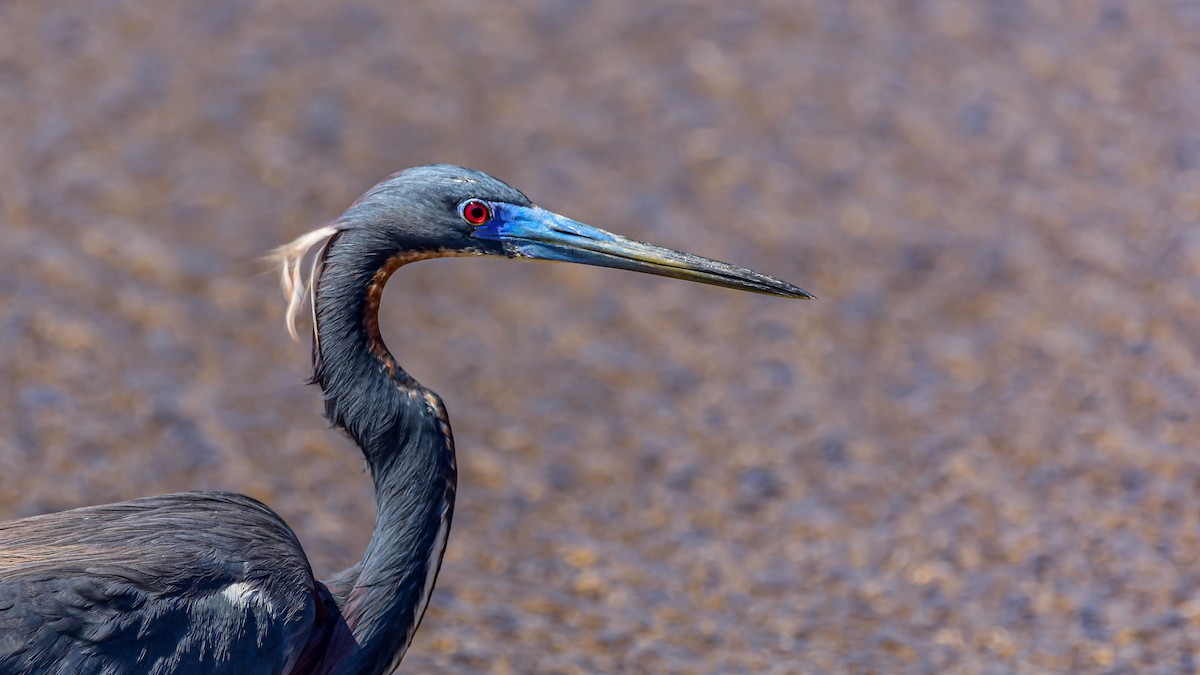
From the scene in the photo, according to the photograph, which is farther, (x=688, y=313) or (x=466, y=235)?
(x=688, y=313)

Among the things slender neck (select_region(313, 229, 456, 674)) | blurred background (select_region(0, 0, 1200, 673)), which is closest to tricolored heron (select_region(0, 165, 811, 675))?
slender neck (select_region(313, 229, 456, 674))

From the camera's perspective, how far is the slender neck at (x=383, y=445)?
4.89 m

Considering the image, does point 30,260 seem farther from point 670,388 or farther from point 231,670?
point 231,670

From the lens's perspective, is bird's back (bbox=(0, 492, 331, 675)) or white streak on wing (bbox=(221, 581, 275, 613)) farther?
white streak on wing (bbox=(221, 581, 275, 613))

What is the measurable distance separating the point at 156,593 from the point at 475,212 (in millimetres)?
1466

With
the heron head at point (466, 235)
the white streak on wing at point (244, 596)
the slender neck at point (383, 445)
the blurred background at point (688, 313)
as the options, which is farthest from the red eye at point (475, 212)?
the blurred background at point (688, 313)

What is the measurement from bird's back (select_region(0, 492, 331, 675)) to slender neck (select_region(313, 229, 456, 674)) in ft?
0.55

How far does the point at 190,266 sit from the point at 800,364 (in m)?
3.06

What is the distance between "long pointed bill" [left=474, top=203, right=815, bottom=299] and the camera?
5.11m

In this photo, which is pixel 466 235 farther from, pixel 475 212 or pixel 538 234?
pixel 538 234

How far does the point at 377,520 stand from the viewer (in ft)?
16.4

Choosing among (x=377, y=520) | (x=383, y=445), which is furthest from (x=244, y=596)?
(x=383, y=445)

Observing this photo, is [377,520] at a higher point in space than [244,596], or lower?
higher

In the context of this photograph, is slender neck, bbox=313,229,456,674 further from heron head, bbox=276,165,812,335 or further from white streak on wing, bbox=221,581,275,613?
white streak on wing, bbox=221,581,275,613
